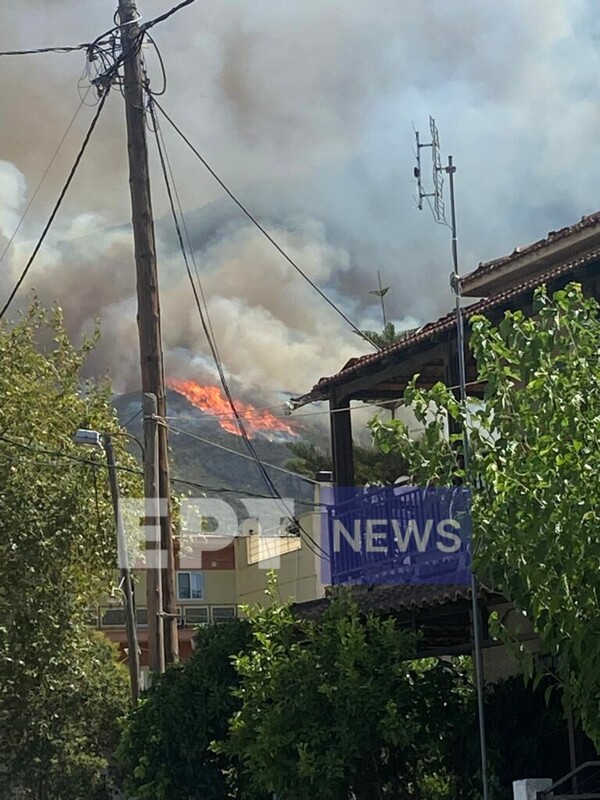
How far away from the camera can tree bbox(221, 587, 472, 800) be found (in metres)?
13.2

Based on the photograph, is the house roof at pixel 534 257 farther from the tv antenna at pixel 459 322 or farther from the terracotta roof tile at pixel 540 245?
the tv antenna at pixel 459 322

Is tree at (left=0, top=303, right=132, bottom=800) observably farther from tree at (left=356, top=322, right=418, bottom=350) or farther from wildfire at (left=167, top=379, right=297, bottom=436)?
wildfire at (left=167, top=379, right=297, bottom=436)

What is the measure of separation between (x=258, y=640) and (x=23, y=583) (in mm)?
13305

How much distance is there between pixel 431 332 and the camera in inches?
636

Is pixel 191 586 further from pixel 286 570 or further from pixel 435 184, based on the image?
pixel 435 184

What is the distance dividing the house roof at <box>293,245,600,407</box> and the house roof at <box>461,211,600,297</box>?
158 mm

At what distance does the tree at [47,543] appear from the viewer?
26.7 metres

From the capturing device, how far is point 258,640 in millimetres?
14484

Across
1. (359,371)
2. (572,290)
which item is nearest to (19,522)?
(359,371)

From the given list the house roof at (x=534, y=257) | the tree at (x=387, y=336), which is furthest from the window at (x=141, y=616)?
the house roof at (x=534, y=257)

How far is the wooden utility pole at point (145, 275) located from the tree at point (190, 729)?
660 mm

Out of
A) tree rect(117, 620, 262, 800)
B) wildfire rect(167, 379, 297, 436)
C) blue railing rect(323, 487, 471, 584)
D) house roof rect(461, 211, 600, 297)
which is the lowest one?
tree rect(117, 620, 262, 800)

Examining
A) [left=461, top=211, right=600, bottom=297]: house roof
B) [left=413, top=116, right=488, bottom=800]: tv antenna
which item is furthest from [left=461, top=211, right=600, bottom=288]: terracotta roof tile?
[left=413, top=116, right=488, bottom=800]: tv antenna

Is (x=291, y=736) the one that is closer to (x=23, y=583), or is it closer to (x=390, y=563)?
(x=390, y=563)
